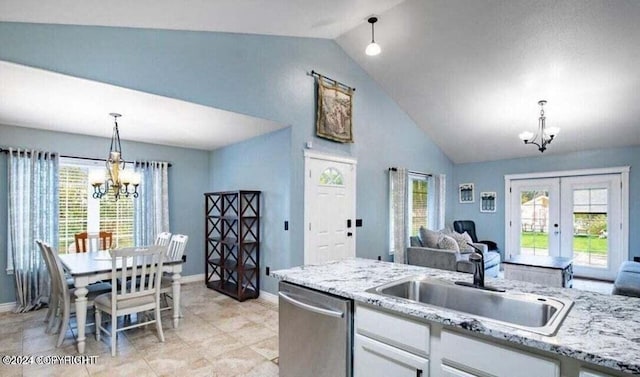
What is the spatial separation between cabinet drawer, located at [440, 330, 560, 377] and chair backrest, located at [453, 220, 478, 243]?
20.3 ft

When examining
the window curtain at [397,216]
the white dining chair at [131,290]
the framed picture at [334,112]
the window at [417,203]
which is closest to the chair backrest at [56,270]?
the white dining chair at [131,290]

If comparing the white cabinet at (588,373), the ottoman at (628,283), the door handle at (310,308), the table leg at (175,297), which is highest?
the white cabinet at (588,373)

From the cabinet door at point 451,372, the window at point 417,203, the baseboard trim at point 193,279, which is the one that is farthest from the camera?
the window at point 417,203

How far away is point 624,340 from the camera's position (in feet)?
3.74

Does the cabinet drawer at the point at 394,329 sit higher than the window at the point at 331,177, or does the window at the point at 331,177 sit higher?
the window at the point at 331,177

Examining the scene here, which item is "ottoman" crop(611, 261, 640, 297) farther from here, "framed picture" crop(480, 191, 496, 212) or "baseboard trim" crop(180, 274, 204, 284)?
"baseboard trim" crop(180, 274, 204, 284)

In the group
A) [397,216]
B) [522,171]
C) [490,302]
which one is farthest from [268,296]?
[522,171]

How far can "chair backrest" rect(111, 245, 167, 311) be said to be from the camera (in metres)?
2.90

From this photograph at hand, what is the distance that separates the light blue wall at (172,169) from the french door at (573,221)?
621 cm

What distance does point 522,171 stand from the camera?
6.76 metres

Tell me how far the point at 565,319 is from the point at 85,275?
3.44 m

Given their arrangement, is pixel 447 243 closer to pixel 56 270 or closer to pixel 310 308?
pixel 310 308

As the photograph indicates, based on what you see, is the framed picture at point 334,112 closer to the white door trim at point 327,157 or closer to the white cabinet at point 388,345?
the white door trim at point 327,157

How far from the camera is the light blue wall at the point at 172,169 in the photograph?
4.01 m
